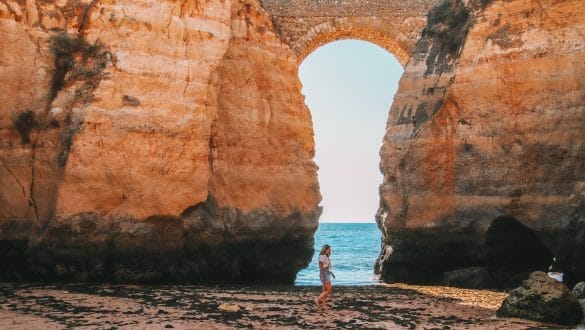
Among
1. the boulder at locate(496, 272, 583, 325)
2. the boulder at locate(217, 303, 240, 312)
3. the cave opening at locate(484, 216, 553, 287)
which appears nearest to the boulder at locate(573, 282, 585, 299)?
the boulder at locate(496, 272, 583, 325)

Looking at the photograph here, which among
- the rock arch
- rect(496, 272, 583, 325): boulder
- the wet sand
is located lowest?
the wet sand

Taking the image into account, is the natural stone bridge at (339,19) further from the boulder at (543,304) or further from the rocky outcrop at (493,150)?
the boulder at (543,304)

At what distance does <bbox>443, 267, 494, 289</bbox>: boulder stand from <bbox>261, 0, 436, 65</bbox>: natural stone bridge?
12.7 m

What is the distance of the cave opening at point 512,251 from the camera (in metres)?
14.7

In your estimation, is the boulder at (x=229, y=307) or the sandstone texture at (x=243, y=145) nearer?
the boulder at (x=229, y=307)

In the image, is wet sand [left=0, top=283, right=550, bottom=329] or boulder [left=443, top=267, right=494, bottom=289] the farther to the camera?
boulder [left=443, top=267, right=494, bottom=289]

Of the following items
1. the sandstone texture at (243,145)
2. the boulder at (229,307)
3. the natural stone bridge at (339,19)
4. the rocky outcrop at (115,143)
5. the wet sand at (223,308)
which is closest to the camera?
the wet sand at (223,308)

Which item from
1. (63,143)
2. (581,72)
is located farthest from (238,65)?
(581,72)

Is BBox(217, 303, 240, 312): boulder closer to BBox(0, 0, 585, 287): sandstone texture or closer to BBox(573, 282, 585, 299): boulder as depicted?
BBox(0, 0, 585, 287): sandstone texture

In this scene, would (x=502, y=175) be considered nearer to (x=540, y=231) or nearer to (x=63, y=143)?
(x=540, y=231)

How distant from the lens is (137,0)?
1320cm

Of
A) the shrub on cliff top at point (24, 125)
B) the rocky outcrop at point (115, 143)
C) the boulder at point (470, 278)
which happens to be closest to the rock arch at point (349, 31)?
the rocky outcrop at point (115, 143)

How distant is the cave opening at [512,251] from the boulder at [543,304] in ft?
16.0

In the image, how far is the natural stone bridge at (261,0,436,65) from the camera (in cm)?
2562
